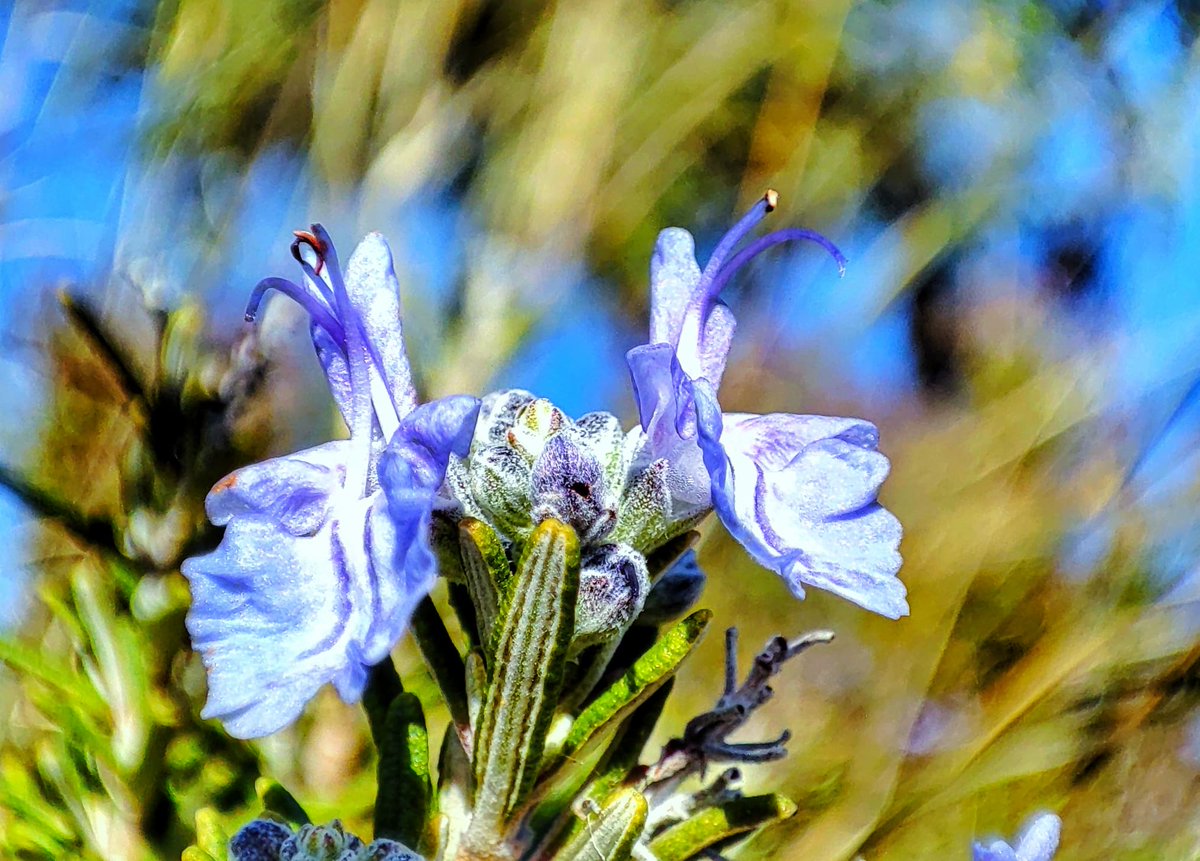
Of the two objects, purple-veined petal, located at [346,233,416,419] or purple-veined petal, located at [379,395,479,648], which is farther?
purple-veined petal, located at [346,233,416,419]

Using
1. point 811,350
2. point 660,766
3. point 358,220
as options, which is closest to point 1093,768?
point 811,350

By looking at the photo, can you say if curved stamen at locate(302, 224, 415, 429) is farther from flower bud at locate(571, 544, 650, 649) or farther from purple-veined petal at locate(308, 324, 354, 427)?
flower bud at locate(571, 544, 650, 649)

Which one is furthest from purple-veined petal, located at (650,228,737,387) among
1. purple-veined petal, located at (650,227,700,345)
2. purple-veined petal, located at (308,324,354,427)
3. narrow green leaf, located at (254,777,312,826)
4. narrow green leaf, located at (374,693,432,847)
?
narrow green leaf, located at (254,777,312,826)

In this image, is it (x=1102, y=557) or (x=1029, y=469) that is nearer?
(x=1102, y=557)

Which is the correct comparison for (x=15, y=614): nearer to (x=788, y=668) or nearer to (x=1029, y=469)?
(x=788, y=668)

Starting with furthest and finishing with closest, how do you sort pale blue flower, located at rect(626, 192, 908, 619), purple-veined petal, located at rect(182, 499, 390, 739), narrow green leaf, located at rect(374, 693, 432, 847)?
narrow green leaf, located at rect(374, 693, 432, 847)
pale blue flower, located at rect(626, 192, 908, 619)
purple-veined petal, located at rect(182, 499, 390, 739)

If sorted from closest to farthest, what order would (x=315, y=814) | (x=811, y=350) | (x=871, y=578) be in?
(x=871, y=578)
(x=315, y=814)
(x=811, y=350)

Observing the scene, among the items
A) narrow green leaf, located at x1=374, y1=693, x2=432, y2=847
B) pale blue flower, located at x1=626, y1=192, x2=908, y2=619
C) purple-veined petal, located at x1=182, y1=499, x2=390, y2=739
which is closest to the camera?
purple-veined petal, located at x1=182, y1=499, x2=390, y2=739

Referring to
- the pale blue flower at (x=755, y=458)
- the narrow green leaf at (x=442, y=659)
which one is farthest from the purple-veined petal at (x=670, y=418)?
the narrow green leaf at (x=442, y=659)
